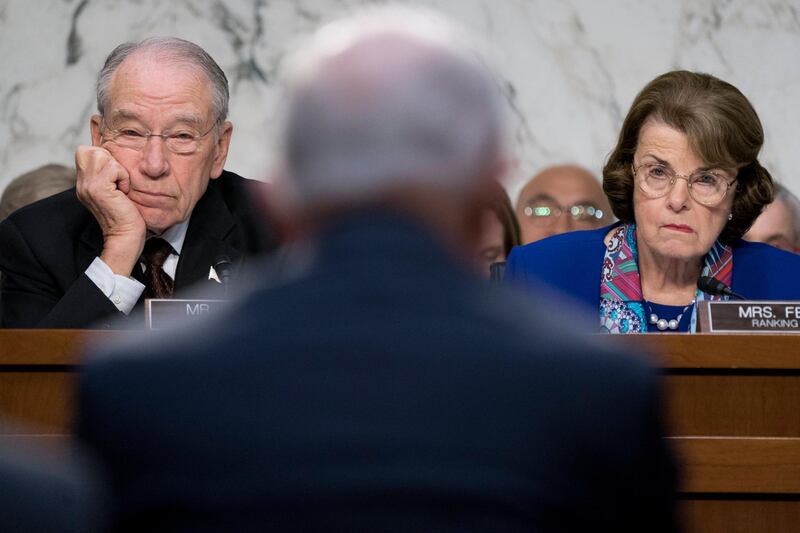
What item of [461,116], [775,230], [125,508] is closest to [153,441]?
[125,508]

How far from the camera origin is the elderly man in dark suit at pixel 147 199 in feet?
10.7

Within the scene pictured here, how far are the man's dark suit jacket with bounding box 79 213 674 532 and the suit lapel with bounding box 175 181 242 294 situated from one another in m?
1.87

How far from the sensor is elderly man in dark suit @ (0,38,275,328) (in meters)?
3.27

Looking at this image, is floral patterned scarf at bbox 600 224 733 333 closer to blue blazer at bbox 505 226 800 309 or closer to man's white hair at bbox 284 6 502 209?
blue blazer at bbox 505 226 800 309

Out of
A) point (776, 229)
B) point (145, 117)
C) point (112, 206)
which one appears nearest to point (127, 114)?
point (145, 117)

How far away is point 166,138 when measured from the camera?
344cm

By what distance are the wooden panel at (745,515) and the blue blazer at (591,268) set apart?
99 cm

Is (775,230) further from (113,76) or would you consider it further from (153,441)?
(153,441)

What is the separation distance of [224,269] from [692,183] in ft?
3.76

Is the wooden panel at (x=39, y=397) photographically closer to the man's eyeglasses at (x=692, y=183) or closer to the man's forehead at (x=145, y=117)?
the man's forehead at (x=145, y=117)

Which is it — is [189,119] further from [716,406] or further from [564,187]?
[564,187]

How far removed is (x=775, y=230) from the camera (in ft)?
Answer: 14.5

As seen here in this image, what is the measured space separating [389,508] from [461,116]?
1.24 ft

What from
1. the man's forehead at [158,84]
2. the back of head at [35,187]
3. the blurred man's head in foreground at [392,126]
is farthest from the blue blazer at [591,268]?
the blurred man's head in foreground at [392,126]
